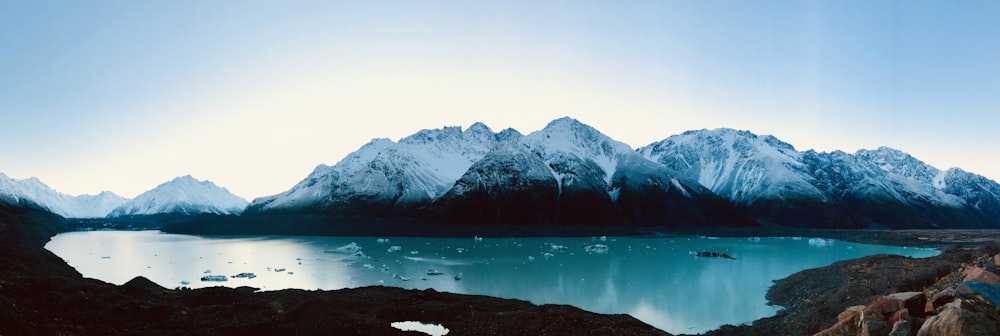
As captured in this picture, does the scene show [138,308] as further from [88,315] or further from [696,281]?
[696,281]

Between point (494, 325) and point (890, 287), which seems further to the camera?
point (890, 287)

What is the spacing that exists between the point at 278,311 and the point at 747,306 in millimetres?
41573

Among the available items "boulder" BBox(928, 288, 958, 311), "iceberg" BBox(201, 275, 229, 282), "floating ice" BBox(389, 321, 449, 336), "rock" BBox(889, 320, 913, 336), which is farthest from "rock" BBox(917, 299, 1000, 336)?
"iceberg" BBox(201, 275, 229, 282)

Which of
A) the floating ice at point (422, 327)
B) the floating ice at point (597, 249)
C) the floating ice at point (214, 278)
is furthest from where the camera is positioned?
the floating ice at point (597, 249)

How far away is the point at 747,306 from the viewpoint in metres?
51.6

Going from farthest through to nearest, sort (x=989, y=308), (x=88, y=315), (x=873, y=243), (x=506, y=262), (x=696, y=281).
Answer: (x=873, y=243), (x=506, y=262), (x=696, y=281), (x=88, y=315), (x=989, y=308)

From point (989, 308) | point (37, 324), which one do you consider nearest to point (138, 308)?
point (37, 324)

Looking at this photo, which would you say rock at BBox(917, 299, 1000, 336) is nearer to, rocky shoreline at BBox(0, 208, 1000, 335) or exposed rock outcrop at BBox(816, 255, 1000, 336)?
exposed rock outcrop at BBox(816, 255, 1000, 336)

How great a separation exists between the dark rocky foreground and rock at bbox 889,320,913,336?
51.9ft

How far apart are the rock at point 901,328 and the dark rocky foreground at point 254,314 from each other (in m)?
15.8

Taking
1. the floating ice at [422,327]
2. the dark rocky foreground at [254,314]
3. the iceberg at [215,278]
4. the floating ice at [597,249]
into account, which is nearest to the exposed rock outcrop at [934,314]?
the dark rocky foreground at [254,314]

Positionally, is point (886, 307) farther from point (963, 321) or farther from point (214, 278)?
point (214, 278)

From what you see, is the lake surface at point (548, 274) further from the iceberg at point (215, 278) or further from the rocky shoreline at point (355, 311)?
the rocky shoreline at point (355, 311)

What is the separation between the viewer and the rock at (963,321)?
→ 18578 millimetres
